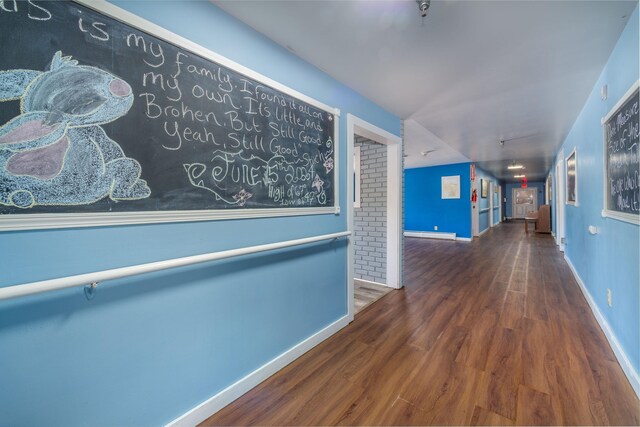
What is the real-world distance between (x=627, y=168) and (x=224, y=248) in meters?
2.62

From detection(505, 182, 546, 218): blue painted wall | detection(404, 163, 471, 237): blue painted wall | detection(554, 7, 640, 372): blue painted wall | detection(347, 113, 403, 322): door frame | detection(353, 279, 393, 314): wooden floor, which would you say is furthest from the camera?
detection(505, 182, 546, 218): blue painted wall

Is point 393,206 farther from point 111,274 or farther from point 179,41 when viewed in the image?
point 111,274

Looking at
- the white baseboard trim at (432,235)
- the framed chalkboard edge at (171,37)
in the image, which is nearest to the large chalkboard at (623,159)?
the framed chalkboard edge at (171,37)

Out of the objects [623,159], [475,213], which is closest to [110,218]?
[623,159]

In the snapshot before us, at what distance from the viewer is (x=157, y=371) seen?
1.26 m

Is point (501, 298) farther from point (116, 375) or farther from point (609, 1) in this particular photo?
point (116, 375)

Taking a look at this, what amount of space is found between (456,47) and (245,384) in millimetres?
2755

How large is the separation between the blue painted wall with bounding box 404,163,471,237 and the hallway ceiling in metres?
4.34

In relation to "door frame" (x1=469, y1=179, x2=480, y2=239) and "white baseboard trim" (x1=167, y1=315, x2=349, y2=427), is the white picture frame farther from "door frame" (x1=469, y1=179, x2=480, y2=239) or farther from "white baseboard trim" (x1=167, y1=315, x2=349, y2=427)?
"white baseboard trim" (x1=167, y1=315, x2=349, y2=427)

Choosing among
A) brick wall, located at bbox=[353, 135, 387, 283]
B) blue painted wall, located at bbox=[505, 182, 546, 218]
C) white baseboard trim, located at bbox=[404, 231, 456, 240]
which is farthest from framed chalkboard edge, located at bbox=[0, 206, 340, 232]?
blue painted wall, located at bbox=[505, 182, 546, 218]

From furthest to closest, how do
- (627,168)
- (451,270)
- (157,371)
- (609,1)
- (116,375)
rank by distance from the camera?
(451,270) < (627,168) < (609,1) < (157,371) < (116,375)

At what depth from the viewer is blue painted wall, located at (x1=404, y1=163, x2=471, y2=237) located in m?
7.49

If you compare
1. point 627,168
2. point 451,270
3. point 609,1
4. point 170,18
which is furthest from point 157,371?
point 451,270

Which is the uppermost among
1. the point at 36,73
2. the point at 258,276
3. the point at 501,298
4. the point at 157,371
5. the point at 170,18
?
the point at 170,18
